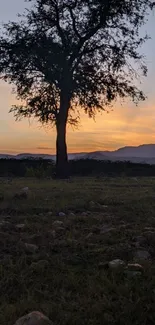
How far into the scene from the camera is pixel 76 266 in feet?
13.8

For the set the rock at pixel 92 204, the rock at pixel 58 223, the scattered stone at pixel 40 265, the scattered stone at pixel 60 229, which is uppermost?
the rock at pixel 92 204

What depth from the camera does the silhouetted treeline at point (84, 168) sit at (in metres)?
20.3

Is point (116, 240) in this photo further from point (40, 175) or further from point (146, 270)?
point (40, 175)

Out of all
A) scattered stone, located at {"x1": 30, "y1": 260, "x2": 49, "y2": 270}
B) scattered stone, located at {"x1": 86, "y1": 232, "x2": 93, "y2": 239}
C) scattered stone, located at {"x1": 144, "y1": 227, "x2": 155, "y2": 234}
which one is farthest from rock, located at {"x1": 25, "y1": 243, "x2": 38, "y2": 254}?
scattered stone, located at {"x1": 144, "y1": 227, "x2": 155, "y2": 234}

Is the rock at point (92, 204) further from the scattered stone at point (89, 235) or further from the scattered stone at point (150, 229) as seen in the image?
the scattered stone at point (89, 235)

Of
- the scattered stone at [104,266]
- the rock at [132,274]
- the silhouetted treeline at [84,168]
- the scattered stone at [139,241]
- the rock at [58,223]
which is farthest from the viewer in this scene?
the silhouetted treeline at [84,168]

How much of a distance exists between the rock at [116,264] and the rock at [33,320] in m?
1.16

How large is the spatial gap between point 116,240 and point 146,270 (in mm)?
1123

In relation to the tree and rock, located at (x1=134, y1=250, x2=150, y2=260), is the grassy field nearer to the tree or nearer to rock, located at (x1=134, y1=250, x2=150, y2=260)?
rock, located at (x1=134, y1=250, x2=150, y2=260)

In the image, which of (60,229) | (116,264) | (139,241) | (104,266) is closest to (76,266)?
(104,266)

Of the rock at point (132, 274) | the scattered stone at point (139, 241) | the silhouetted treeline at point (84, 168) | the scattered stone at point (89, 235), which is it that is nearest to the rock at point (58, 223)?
the scattered stone at point (89, 235)

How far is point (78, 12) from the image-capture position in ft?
64.6

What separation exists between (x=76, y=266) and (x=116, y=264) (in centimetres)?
38

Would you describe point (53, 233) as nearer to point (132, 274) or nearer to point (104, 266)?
point (104, 266)
